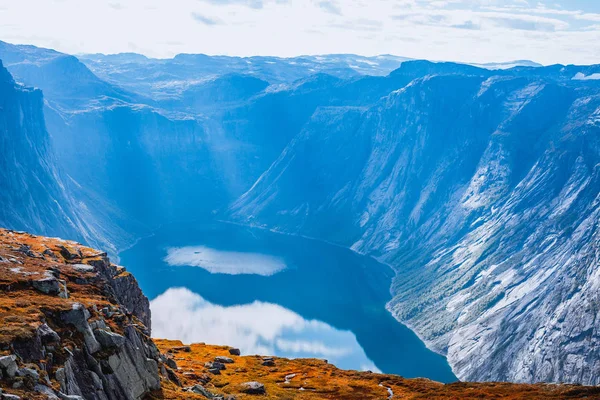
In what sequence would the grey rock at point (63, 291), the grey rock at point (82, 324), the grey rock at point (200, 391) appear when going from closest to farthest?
the grey rock at point (82, 324) < the grey rock at point (63, 291) < the grey rock at point (200, 391)

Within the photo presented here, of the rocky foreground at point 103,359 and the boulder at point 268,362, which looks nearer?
the rocky foreground at point 103,359

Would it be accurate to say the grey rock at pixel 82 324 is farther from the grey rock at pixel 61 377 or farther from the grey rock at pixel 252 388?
the grey rock at pixel 252 388

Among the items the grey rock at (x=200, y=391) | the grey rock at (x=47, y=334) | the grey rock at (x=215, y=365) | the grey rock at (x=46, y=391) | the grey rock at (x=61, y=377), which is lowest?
the grey rock at (x=46, y=391)

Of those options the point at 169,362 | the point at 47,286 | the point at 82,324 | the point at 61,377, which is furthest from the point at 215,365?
the point at 61,377

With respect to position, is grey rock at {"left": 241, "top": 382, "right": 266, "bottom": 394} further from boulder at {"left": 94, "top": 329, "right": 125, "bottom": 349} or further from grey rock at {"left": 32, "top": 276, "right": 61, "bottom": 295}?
grey rock at {"left": 32, "top": 276, "right": 61, "bottom": 295}

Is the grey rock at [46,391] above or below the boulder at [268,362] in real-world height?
below

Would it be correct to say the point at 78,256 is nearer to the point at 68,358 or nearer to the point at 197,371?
the point at 197,371

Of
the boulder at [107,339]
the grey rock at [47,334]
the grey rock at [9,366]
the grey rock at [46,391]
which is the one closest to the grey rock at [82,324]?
the boulder at [107,339]
